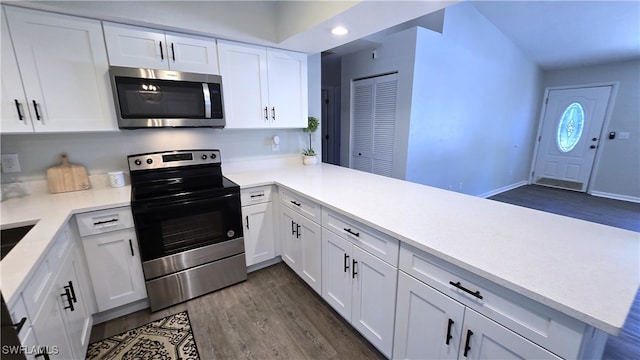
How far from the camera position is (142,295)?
75.4 inches

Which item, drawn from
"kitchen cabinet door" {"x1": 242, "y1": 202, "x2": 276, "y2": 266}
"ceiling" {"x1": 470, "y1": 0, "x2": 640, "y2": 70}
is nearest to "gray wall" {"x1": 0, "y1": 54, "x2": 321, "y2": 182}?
"kitchen cabinet door" {"x1": 242, "y1": 202, "x2": 276, "y2": 266}

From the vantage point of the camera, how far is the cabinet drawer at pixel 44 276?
98cm

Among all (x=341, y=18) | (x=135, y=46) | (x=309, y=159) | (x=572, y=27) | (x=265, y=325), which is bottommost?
(x=265, y=325)

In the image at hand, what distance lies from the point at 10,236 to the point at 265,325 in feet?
5.10

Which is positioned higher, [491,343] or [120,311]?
Result: [491,343]

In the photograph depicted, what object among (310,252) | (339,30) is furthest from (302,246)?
(339,30)

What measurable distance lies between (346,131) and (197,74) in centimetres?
297

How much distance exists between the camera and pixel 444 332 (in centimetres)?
113

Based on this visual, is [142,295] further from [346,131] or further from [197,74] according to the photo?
[346,131]

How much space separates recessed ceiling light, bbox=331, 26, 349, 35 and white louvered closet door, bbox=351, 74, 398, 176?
1.82 meters

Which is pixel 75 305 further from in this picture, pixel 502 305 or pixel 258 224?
pixel 502 305

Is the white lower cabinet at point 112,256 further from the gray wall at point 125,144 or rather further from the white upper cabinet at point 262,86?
the white upper cabinet at point 262,86

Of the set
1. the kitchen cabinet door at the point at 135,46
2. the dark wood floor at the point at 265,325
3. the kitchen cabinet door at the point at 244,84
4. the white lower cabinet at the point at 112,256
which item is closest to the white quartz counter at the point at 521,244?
the dark wood floor at the point at 265,325

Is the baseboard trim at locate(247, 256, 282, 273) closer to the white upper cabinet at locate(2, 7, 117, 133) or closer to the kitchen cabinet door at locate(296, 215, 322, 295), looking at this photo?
the kitchen cabinet door at locate(296, 215, 322, 295)
